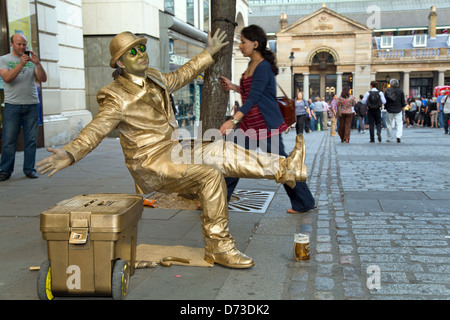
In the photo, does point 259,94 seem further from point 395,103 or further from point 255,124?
point 395,103

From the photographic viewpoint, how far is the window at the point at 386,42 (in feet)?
200

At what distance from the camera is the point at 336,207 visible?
5.77m

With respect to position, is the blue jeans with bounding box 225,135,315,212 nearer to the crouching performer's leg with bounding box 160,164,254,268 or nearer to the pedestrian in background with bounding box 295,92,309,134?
the crouching performer's leg with bounding box 160,164,254,268

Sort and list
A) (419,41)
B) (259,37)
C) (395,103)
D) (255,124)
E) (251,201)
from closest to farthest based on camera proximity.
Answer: (259,37)
(255,124)
(251,201)
(395,103)
(419,41)

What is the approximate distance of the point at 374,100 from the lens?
14156 mm

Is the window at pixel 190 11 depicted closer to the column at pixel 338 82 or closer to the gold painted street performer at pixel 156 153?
the gold painted street performer at pixel 156 153

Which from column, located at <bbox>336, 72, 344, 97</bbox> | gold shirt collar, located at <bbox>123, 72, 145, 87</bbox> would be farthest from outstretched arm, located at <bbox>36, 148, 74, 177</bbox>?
column, located at <bbox>336, 72, 344, 97</bbox>

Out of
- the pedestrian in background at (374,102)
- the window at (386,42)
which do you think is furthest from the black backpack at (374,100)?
the window at (386,42)

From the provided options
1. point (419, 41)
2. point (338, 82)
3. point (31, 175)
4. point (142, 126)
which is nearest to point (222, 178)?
point (142, 126)

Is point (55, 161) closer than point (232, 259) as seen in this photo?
Yes

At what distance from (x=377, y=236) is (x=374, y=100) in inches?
407

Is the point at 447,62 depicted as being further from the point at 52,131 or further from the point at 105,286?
the point at 105,286

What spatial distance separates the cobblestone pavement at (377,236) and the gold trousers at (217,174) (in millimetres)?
610
